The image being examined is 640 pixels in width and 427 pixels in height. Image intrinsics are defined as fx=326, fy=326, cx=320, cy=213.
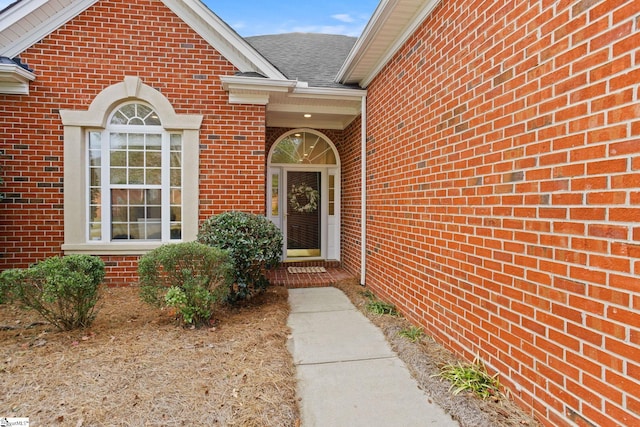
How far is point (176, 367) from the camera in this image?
2.98m

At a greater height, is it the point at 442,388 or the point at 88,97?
the point at 88,97

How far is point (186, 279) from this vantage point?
12.7 ft

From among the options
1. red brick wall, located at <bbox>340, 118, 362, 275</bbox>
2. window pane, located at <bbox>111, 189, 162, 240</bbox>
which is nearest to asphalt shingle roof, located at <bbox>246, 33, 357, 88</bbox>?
red brick wall, located at <bbox>340, 118, 362, 275</bbox>

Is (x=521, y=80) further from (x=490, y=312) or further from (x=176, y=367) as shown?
(x=176, y=367)

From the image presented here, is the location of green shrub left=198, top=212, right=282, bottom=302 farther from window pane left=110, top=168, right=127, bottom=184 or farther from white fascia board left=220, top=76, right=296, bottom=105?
white fascia board left=220, top=76, right=296, bottom=105

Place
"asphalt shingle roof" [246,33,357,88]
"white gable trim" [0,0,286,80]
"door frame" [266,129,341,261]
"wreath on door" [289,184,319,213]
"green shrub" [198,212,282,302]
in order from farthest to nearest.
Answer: "wreath on door" [289,184,319,213] < "door frame" [266,129,341,261] < "asphalt shingle roof" [246,33,357,88] < "white gable trim" [0,0,286,80] < "green shrub" [198,212,282,302]

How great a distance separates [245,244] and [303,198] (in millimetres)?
3408

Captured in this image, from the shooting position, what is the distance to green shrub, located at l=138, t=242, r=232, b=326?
383cm

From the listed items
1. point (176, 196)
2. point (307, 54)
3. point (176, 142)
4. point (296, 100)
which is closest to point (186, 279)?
point (176, 196)

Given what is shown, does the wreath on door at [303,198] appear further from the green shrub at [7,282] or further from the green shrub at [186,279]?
the green shrub at [7,282]

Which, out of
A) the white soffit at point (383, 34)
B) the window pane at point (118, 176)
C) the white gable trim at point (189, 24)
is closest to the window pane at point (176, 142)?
the window pane at point (118, 176)

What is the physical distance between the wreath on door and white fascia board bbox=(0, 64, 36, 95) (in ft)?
16.3

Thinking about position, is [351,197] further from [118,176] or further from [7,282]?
[7,282]

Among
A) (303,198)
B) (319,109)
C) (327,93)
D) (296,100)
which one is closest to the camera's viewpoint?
(327,93)
